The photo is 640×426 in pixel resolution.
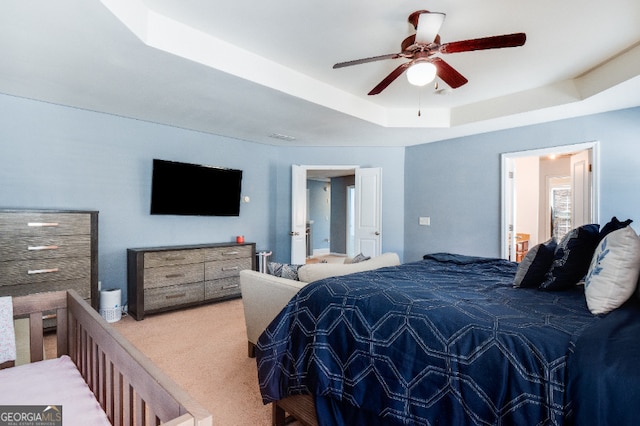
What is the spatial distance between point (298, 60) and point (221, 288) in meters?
2.93

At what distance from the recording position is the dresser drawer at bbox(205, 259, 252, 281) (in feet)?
13.7

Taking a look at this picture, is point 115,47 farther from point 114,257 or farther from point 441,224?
point 441,224

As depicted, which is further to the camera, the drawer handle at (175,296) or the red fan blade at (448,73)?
the drawer handle at (175,296)

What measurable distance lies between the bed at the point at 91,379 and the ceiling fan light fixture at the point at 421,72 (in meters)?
2.29

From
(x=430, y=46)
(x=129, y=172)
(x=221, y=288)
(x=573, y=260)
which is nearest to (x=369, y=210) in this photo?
(x=221, y=288)

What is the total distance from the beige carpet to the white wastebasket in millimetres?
104

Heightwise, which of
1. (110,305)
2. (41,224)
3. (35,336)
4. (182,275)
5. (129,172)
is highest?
(129,172)

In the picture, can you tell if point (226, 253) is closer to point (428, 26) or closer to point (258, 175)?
point (258, 175)

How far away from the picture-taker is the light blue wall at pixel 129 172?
332 cm

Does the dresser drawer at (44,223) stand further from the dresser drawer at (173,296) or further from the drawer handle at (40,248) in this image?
the dresser drawer at (173,296)

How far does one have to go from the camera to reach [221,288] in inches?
169

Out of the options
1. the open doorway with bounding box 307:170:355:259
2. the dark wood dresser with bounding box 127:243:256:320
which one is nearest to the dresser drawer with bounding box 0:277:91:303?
the dark wood dresser with bounding box 127:243:256:320

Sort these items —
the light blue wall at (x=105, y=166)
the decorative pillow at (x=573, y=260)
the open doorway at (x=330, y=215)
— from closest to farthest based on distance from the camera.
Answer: the decorative pillow at (x=573, y=260), the light blue wall at (x=105, y=166), the open doorway at (x=330, y=215)

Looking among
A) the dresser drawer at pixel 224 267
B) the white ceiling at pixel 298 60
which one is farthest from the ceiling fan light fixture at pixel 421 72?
the dresser drawer at pixel 224 267
